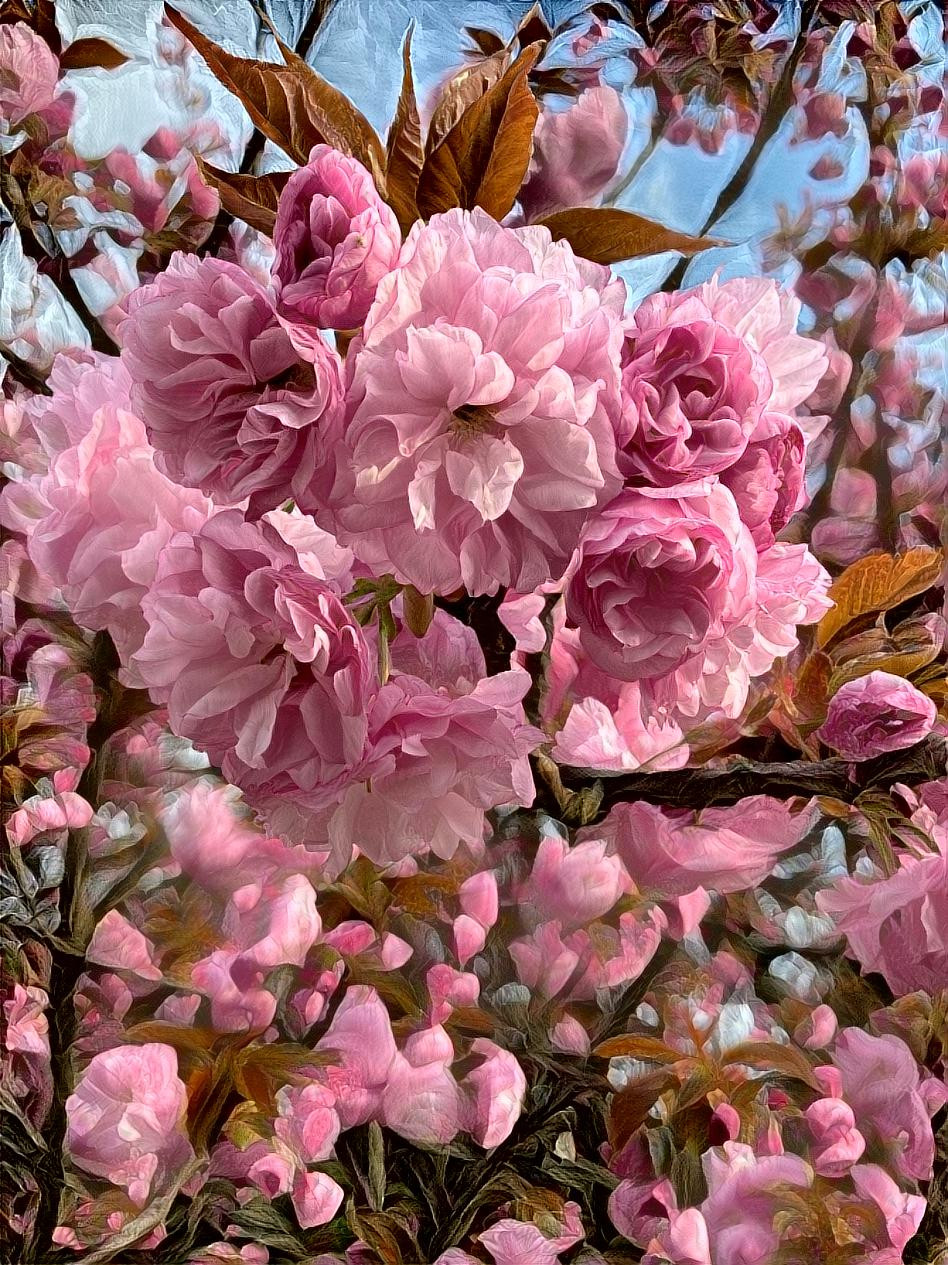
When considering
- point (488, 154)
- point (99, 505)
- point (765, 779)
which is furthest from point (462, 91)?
point (765, 779)

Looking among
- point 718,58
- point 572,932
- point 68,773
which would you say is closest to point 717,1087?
point 572,932

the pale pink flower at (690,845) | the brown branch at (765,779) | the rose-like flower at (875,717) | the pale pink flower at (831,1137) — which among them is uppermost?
the rose-like flower at (875,717)

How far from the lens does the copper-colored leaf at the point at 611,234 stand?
0.70 m

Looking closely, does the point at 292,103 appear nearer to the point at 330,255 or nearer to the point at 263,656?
the point at 330,255

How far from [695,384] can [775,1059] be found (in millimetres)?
477

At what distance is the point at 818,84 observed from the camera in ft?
2.45

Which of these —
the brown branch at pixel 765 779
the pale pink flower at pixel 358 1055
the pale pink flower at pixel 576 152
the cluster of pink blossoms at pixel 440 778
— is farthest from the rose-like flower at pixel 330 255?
the pale pink flower at pixel 358 1055

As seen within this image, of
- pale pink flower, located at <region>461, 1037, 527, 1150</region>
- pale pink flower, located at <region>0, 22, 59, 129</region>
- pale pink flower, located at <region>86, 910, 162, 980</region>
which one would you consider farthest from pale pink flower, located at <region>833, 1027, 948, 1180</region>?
pale pink flower, located at <region>0, 22, 59, 129</region>

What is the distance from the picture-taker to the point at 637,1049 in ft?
2.33

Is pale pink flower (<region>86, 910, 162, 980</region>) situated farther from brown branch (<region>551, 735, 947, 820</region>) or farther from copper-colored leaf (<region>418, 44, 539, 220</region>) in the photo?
copper-colored leaf (<region>418, 44, 539, 220</region>)

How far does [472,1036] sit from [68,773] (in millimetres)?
335

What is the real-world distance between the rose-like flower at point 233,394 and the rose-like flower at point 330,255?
0.06 feet

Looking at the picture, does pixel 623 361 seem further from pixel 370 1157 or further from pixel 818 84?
pixel 370 1157

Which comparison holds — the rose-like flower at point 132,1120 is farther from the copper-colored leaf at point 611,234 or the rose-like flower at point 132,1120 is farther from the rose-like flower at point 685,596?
the copper-colored leaf at point 611,234
